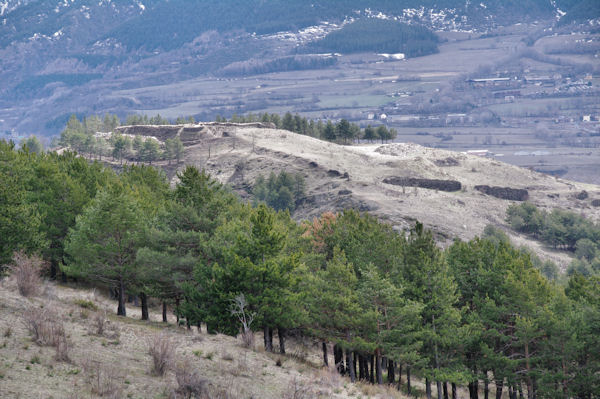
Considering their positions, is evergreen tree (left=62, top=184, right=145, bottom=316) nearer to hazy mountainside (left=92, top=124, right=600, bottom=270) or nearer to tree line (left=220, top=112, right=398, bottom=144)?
hazy mountainside (left=92, top=124, right=600, bottom=270)

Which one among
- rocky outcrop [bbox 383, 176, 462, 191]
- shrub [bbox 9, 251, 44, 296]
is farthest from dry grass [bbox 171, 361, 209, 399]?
rocky outcrop [bbox 383, 176, 462, 191]

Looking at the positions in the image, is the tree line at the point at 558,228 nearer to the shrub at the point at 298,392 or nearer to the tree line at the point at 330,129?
the tree line at the point at 330,129

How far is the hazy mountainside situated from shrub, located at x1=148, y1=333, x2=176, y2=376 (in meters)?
81.0

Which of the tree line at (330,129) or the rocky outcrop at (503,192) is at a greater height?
the tree line at (330,129)

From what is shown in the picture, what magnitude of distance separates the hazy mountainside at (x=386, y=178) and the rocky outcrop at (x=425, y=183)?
0.67 feet

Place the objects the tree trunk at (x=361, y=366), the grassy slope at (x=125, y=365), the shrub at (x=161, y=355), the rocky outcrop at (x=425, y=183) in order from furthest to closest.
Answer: the rocky outcrop at (x=425, y=183) < the tree trunk at (x=361, y=366) < the shrub at (x=161, y=355) < the grassy slope at (x=125, y=365)

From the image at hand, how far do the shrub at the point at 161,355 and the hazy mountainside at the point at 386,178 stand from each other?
81.0 metres

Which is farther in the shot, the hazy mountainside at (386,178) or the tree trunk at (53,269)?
the hazy mountainside at (386,178)

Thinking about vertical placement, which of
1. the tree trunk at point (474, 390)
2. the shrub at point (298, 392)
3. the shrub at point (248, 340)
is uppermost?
the shrub at point (298, 392)

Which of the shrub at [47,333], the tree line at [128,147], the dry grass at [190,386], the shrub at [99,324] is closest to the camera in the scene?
the dry grass at [190,386]

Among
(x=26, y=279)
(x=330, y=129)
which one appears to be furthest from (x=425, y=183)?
(x=26, y=279)

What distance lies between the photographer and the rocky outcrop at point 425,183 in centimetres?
13762

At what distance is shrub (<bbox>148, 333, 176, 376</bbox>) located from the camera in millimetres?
27094

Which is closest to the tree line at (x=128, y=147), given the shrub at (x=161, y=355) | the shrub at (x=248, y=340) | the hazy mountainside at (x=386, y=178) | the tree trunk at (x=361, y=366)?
the hazy mountainside at (x=386, y=178)
